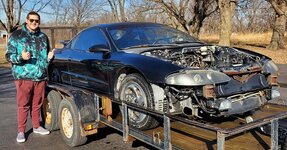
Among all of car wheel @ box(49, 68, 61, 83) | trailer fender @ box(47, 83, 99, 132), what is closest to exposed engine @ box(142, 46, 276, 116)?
trailer fender @ box(47, 83, 99, 132)

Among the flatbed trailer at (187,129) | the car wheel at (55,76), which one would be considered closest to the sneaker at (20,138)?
the flatbed trailer at (187,129)

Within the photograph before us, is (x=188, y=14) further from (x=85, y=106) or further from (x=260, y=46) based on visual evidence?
(x=85, y=106)

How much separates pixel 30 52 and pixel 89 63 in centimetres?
92

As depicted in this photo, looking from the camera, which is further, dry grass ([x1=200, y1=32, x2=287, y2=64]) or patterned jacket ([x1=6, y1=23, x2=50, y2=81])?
dry grass ([x1=200, y1=32, x2=287, y2=64])

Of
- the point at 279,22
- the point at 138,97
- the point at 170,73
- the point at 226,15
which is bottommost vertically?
the point at 138,97

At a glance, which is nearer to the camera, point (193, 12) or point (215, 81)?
point (215, 81)

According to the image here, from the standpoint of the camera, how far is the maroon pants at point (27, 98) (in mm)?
5588

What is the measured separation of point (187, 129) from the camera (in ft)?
15.2

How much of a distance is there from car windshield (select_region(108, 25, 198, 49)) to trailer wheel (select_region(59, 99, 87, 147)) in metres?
1.14

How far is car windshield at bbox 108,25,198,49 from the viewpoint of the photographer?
5.32 meters

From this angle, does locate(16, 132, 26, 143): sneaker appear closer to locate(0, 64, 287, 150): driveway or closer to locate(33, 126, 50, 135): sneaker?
locate(0, 64, 287, 150): driveway

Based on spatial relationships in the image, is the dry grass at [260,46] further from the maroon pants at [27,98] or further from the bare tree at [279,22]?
the maroon pants at [27,98]

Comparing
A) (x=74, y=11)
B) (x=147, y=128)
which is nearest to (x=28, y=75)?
(x=147, y=128)

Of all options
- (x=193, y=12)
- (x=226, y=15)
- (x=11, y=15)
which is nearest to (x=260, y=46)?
(x=193, y=12)
